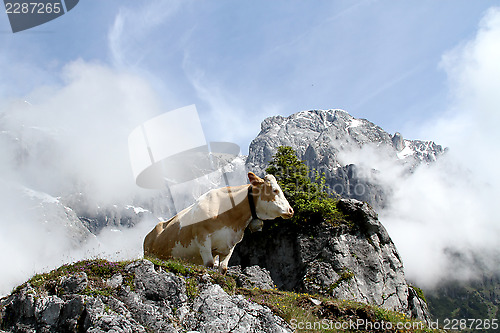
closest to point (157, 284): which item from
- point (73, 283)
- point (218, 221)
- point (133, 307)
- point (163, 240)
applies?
point (133, 307)

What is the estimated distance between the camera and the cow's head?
491 inches

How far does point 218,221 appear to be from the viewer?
39.4 feet

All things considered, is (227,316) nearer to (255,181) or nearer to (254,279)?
(255,181)

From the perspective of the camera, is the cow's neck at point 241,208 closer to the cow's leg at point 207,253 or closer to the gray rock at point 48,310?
the cow's leg at point 207,253

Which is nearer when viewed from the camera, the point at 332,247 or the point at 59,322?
the point at 59,322

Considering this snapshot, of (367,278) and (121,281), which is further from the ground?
(367,278)

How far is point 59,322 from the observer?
786cm

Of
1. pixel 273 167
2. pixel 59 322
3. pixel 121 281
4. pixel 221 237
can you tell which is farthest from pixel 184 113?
pixel 273 167

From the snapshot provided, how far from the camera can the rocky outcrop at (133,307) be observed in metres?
7.82

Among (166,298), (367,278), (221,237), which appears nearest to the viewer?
(166,298)

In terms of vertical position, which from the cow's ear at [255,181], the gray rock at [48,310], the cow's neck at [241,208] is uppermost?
the cow's ear at [255,181]

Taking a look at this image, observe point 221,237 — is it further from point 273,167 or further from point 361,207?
point 273,167

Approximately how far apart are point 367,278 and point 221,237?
12.6m

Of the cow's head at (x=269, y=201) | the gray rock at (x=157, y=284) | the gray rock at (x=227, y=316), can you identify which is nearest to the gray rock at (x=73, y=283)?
the gray rock at (x=157, y=284)
